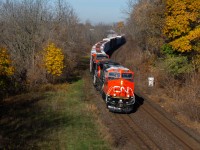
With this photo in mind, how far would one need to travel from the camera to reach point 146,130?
19.8m

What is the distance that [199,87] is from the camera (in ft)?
83.3

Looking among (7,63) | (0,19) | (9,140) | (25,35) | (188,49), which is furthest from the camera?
(0,19)

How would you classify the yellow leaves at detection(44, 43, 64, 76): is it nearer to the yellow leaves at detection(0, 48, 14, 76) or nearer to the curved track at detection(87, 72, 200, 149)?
the yellow leaves at detection(0, 48, 14, 76)

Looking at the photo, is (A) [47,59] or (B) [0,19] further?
(B) [0,19]

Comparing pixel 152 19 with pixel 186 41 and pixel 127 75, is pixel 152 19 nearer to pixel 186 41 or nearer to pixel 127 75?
pixel 186 41

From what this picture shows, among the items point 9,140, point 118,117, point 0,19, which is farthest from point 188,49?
point 0,19

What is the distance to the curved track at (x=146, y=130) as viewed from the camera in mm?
17516

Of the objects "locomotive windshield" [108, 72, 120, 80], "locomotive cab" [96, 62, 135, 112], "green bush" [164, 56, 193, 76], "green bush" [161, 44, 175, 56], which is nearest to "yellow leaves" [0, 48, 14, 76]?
"locomotive cab" [96, 62, 135, 112]

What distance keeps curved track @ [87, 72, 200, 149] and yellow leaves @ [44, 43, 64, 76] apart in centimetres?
898

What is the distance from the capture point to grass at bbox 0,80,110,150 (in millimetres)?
17172

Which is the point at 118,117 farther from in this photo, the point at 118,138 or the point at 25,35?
the point at 25,35

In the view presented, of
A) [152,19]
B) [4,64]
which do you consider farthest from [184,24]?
[4,64]

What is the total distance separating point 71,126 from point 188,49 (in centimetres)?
1608

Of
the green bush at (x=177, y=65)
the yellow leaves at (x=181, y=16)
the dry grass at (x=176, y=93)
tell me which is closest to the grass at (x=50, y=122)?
the dry grass at (x=176, y=93)
